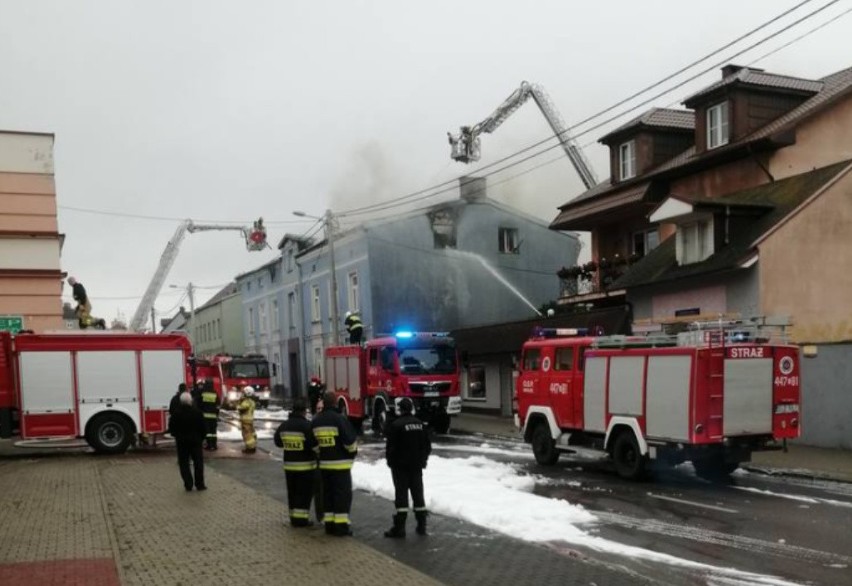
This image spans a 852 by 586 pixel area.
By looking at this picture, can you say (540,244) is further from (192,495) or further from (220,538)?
(220,538)

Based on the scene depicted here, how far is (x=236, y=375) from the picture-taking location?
38438 mm

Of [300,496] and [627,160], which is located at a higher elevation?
[627,160]

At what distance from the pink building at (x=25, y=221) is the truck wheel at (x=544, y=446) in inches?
408

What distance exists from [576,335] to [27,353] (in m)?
12.0

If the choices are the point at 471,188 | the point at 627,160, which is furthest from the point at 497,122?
the point at 627,160

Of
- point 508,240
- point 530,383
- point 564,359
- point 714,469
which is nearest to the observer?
point 714,469

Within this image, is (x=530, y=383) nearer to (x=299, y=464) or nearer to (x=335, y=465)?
(x=299, y=464)

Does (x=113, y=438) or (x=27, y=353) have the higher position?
(x=27, y=353)

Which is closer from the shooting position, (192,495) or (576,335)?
(192,495)

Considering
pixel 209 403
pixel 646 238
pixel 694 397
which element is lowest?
pixel 209 403

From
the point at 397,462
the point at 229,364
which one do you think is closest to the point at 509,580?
the point at 397,462

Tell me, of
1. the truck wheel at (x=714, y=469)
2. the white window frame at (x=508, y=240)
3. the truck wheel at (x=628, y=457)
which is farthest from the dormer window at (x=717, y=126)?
the white window frame at (x=508, y=240)

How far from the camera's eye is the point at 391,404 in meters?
22.5

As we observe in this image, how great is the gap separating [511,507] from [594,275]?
17917 mm
